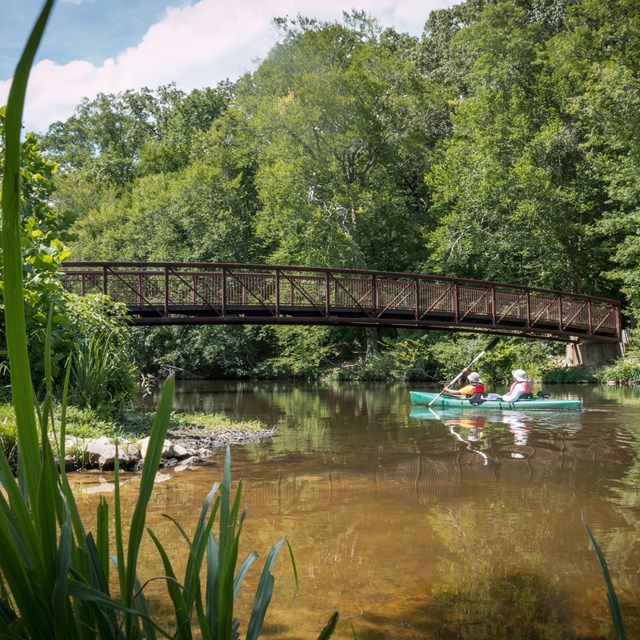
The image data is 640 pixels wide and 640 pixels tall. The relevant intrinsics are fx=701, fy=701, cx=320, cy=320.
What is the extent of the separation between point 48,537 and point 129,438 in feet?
26.4

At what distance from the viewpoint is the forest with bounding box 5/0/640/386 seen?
30.2 m

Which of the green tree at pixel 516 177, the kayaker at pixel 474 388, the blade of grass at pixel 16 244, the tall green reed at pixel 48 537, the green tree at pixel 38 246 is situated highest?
the green tree at pixel 516 177

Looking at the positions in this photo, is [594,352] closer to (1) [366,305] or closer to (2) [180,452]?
(1) [366,305]

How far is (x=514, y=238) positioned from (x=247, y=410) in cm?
1902

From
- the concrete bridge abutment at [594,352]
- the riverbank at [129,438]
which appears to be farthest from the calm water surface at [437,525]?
the concrete bridge abutment at [594,352]

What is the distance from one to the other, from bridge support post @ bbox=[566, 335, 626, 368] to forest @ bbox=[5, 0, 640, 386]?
1.09 meters

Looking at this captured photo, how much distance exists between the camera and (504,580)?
4301 millimetres

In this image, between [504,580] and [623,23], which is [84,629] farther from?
[623,23]

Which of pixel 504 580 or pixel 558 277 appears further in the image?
pixel 558 277

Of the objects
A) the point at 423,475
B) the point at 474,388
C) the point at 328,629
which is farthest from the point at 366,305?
the point at 328,629

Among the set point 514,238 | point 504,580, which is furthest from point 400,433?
point 514,238

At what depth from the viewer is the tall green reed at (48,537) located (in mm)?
985

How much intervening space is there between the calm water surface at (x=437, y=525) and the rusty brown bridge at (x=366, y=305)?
11.5 m

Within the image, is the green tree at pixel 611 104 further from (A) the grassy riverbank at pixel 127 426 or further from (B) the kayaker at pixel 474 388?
(A) the grassy riverbank at pixel 127 426
